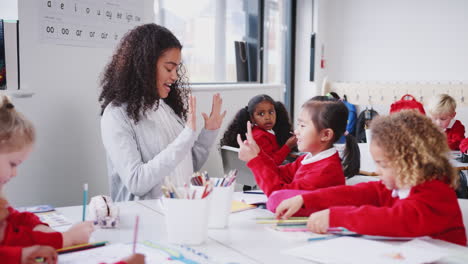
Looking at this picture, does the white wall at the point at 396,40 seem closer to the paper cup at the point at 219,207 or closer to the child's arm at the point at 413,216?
the child's arm at the point at 413,216

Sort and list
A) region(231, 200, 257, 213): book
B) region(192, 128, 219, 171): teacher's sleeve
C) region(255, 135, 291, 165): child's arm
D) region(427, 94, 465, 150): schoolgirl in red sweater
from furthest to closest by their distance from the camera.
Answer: region(427, 94, 465, 150): schoolgirl in red sweater → region(255, 135, 291, 165): child's arm → region(192, 128, 219, 171): teacher's sleeve → region(231, 200, 257, 213): book

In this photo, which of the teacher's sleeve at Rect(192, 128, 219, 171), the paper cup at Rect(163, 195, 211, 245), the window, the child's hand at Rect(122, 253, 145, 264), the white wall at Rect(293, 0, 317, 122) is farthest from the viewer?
the white wall at Rect(293, 0, 317, 122)

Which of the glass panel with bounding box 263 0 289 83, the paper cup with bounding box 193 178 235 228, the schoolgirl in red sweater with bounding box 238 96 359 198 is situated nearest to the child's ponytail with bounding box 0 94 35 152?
the paper cup with bounding box 193 178 235 228

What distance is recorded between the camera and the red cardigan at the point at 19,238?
1030 mm

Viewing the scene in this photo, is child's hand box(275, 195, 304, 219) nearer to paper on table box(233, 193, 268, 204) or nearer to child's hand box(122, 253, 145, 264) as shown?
paper on table box(233, 193, 268, 204)

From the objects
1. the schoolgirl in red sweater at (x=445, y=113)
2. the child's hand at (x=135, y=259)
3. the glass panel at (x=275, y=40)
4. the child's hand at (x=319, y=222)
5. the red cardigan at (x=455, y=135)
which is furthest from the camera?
the glass panel at (x=275, y=40)

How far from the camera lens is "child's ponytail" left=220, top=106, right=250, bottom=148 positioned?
3.69m

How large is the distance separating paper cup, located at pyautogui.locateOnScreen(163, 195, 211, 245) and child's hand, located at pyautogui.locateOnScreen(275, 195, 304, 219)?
1.00 ft

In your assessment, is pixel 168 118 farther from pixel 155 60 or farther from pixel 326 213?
pixel 326 213

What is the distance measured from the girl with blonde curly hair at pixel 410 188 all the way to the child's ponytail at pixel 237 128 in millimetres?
2293

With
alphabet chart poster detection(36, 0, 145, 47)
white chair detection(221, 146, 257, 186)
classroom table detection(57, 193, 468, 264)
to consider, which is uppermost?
alphabet chart poster detection(36, 0, 145, 47)

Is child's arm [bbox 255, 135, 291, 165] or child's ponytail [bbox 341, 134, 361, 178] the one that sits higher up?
child's ponytail [bbox 341, 134, 361, 178]

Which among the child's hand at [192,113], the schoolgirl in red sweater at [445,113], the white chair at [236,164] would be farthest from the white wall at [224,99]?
the child's hand at [192,113]

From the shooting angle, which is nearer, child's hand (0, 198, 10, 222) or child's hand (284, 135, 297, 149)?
child's hand (0, 198, 10, 222)
